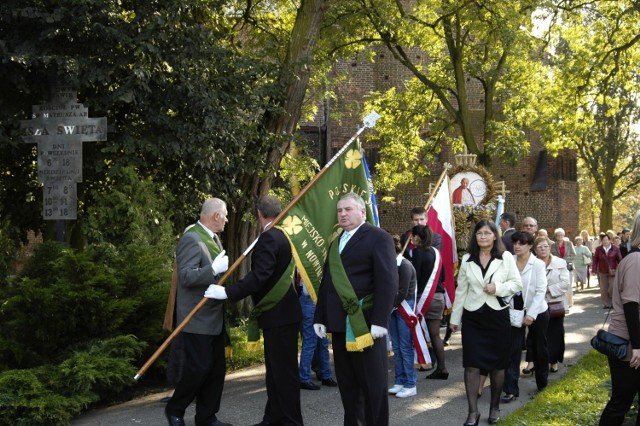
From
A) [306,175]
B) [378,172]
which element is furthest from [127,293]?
[378,172]

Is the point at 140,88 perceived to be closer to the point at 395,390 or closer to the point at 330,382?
the point at 330,382

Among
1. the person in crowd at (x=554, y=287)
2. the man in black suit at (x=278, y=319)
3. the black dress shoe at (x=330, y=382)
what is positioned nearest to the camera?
the man in black suit at (x=278, y=319)

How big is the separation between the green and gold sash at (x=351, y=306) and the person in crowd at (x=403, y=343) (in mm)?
2577

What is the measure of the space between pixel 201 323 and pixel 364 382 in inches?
66.0

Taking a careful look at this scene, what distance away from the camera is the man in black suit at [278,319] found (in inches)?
282

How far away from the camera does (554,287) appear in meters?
10.3

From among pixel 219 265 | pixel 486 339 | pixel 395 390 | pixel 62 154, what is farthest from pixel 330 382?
pixel 62 154

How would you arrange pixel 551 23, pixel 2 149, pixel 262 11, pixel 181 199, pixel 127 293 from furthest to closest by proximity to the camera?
1. pixel 551 23
2. pixel 262 11
3. pixel 181 199
4. pixel 2 149
5. pixel 127 293

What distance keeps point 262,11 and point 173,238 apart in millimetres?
8488

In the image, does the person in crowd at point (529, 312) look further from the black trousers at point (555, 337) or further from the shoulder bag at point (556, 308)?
the black trousers at point (555, 337)

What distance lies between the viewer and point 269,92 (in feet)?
43.0

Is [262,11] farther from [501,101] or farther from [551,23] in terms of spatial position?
[501,101]

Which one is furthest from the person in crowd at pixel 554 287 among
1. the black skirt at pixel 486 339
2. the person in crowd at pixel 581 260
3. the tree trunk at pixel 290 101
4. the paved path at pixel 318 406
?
the person in crowd at pixel 581 260

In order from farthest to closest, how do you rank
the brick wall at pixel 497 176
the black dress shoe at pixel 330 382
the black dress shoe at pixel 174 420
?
the brick wall at pixel 497 176
the black dress shoe at pixel 330 382
the black dress shoe at pixel 174 420
